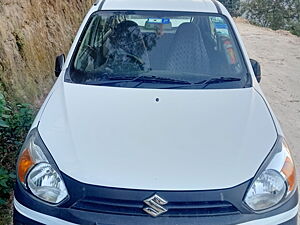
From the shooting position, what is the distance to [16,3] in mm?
5777

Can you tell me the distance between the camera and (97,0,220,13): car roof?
4.10 m

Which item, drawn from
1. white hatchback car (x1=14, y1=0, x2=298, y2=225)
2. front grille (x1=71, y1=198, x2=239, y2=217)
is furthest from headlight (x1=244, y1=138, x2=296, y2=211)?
front grille (x1=71, y1=198, x2=239, y2=217)

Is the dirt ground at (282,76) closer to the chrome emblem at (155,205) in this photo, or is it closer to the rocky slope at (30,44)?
the chrome emblem at (155,205)

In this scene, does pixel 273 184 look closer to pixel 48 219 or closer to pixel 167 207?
pixel 167 207

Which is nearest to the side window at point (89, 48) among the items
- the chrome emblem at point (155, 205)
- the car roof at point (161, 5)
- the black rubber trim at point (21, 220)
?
the car roof at point (161, 5)

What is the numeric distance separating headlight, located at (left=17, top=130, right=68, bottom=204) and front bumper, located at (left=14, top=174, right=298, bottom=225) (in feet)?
0.20

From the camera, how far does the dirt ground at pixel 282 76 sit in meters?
6.39

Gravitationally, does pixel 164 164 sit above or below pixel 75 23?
above

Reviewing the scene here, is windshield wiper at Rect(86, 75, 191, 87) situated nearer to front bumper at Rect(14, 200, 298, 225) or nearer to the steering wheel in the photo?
the steering wheel

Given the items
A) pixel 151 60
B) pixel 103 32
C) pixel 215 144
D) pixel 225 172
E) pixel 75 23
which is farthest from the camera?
pixel 75 23

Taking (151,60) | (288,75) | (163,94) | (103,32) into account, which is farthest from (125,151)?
(288,75)

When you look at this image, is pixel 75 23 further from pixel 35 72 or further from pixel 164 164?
pixel 164 164

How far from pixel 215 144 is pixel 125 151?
0.54 meters

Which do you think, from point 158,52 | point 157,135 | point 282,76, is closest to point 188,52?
point 158,52
